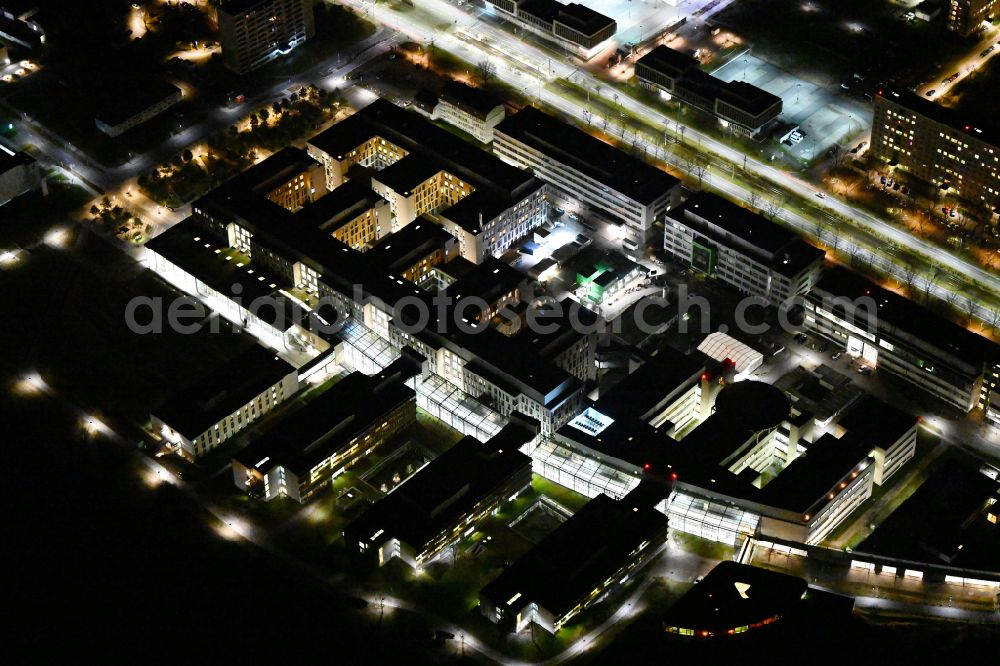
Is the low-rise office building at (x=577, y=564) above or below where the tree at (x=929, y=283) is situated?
above

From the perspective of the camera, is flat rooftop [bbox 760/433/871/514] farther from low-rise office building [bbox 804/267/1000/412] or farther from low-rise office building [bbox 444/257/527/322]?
low-rise office building [bbox 444/257/527/322]

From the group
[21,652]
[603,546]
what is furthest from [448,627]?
[21,652]

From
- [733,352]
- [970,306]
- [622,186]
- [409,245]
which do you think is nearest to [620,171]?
[622,186]

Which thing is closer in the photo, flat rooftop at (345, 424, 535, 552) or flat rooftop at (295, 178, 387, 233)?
flat rooftop at (345, 424, 535, 552)

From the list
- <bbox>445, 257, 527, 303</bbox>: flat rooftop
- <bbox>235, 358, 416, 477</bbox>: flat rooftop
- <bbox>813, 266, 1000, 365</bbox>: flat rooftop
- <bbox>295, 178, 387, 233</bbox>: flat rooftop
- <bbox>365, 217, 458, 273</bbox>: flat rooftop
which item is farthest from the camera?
<bbox>295, 178, 387, 233</bbox>: flat rooftop

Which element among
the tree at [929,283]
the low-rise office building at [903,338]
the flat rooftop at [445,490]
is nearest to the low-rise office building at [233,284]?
the flat rooftop at [445,490]

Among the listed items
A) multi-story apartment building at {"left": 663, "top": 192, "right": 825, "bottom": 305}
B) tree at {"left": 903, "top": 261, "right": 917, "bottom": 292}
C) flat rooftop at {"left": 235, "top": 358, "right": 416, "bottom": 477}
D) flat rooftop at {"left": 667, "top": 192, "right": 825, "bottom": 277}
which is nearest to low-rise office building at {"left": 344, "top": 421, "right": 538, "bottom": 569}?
flat rooftop at {"left": 235, "top": 358, "right": 416, "bottom": 477}

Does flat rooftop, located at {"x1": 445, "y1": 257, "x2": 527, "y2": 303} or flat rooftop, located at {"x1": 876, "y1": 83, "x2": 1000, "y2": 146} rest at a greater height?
flat rooftop, located at {"x1": 876, "y1": 83, "x2": 1000, "y2": 146}

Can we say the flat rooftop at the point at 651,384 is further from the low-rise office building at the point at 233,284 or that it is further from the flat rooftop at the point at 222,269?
the flat rooftop at the point at 222,269
